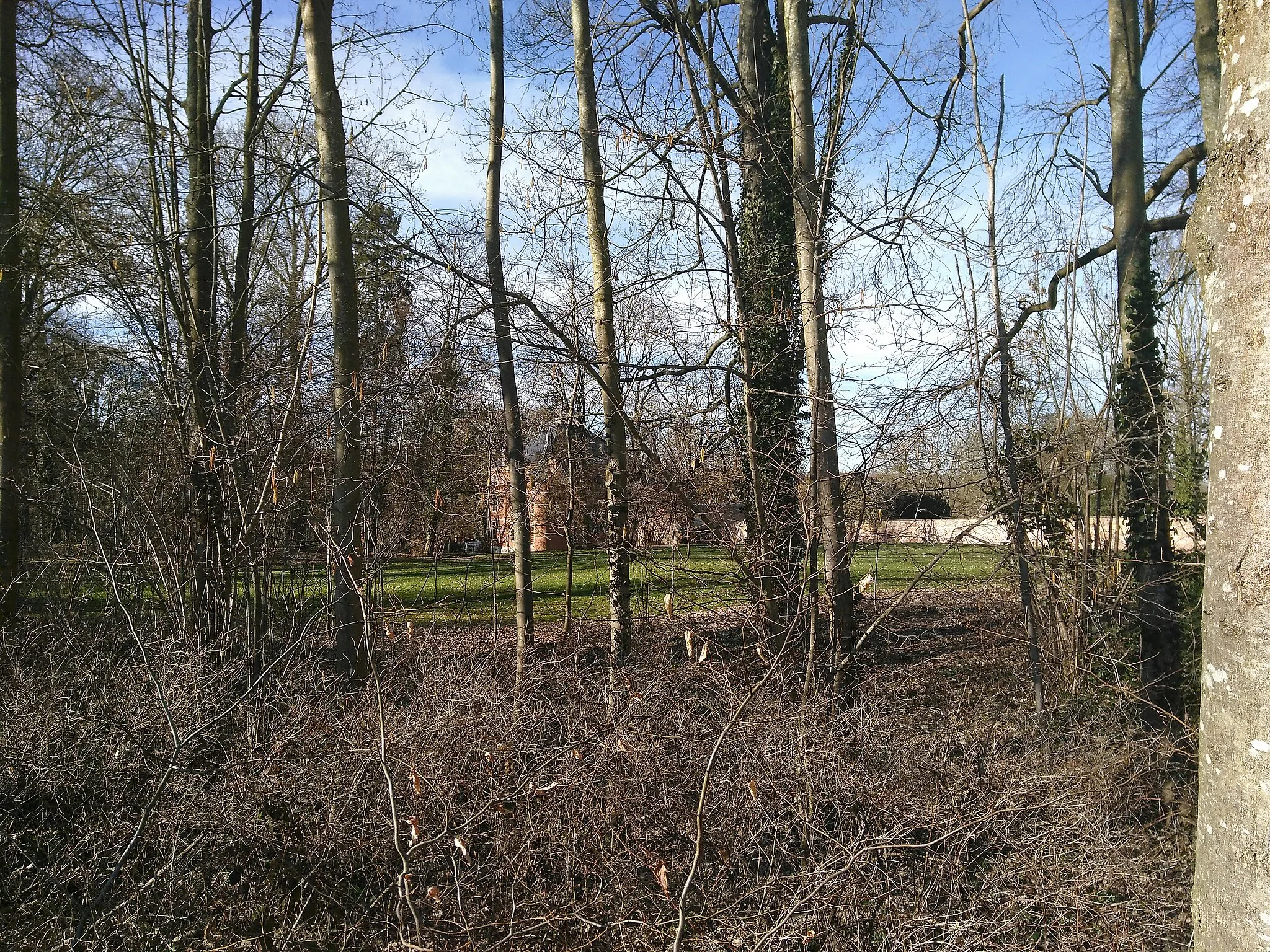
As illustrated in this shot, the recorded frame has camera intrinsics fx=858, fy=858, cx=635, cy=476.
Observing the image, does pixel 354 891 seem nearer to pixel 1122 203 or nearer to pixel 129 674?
pixel 129 674

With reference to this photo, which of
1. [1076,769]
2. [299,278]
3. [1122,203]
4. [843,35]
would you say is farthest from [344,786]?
[299,278]

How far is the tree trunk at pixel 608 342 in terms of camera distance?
7.66 metres

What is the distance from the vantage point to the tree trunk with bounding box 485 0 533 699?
832 centimetres

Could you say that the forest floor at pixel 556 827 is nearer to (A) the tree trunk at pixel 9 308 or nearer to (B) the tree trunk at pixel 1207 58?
(A) the tree trunk at pixel 9 308

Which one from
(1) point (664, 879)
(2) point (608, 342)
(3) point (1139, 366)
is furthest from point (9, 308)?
(3) point (1139, 366)

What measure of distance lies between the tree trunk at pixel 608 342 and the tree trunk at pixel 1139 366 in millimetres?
4139

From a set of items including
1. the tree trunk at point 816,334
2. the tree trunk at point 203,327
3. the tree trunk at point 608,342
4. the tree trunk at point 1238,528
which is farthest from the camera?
the tree trunk at point 608,342

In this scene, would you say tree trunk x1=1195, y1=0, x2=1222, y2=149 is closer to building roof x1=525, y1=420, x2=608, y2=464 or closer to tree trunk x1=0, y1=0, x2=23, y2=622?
building roof x1=525, y1=420, x2=608, y2=464

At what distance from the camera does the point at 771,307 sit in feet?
26.8

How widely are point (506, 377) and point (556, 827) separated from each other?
554 centimetres

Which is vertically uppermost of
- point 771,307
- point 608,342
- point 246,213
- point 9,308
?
point 246,213

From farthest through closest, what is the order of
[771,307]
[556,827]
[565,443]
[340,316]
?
1. [565,443]
2. [771,307]
3. [340,316]
4. [556,827]

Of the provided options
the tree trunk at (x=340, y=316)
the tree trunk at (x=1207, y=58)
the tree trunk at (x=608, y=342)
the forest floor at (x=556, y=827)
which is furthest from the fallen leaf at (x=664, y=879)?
the tree trunk at (x=1207, y=58)

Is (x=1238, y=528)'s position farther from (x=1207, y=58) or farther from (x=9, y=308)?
(x=9, y=308)
